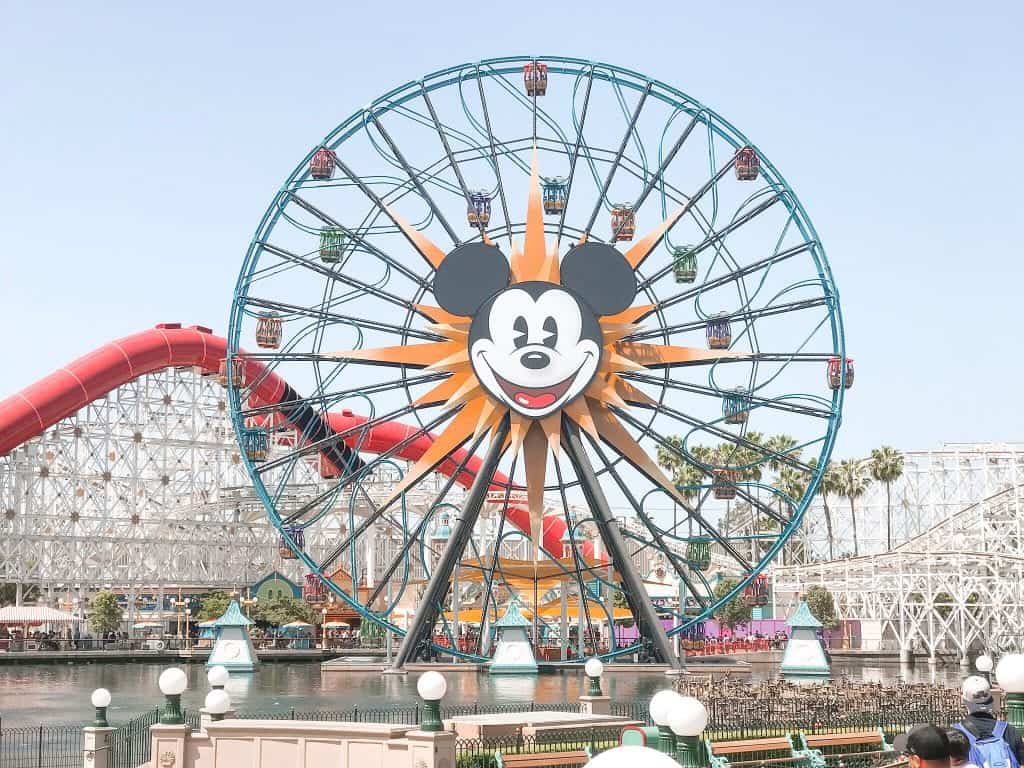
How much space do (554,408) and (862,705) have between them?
15009mm

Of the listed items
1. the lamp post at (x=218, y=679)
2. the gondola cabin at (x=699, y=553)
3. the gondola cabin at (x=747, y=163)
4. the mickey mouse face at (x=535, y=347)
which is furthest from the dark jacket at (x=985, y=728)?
the gondola cabin at (x=747, y=163)

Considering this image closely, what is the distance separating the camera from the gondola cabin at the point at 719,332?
41.1 m

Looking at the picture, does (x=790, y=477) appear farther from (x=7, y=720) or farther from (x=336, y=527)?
(x=7, y=720)

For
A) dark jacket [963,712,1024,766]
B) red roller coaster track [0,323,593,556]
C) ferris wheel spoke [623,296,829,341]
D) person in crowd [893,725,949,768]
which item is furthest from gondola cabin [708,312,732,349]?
person in crowd [893,725,949,768]

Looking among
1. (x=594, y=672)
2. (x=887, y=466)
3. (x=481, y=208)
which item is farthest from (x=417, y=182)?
(x=887, y=466)

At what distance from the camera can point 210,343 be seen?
66188 mm

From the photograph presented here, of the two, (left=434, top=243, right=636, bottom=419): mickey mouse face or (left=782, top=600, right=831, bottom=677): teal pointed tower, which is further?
(left=782, top=600, right=831, bottom=677): teal pointed tower

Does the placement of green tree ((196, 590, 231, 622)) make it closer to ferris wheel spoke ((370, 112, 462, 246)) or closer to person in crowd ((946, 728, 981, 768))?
ferris wheel spoke ((370, 112, 462, 246))

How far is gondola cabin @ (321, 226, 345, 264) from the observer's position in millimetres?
42469

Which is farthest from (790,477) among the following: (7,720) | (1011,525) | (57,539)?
(7,720)

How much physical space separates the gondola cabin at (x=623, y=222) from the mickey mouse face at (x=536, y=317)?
164 cm

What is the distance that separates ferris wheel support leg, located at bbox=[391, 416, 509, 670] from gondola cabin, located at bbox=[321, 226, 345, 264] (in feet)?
21.9

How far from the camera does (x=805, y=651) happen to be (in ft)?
151

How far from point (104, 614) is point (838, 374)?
39949 millimetres
